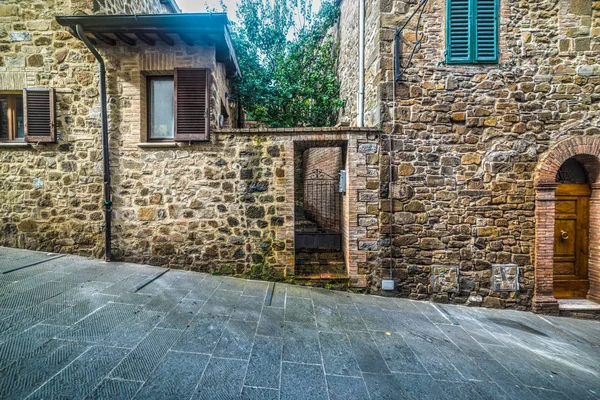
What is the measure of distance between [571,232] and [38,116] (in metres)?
10.2

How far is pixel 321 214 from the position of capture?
724cm

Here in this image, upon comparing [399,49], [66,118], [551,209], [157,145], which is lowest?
[551,209]

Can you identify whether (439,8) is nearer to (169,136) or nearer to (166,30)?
(166,30)

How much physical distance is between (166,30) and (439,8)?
15.4 ft

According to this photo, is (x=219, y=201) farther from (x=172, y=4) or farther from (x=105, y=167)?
(x=172, y=4)

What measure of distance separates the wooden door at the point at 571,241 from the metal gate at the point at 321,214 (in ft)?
13.5

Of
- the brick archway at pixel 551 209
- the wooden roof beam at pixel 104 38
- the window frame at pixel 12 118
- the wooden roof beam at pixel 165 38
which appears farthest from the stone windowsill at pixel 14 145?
the brick archway at pixel 551 209

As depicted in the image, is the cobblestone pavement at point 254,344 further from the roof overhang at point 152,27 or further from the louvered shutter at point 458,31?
the louvered shutter at point 458,31

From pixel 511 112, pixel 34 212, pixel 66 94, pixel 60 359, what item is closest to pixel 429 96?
pixel 511 112

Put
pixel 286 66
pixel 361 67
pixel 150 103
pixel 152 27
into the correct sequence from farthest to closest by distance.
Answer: pixel 286 66, pixel 361 67, pixel 150 103, pixel 152 27

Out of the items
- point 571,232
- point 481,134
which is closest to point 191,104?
point 481,134

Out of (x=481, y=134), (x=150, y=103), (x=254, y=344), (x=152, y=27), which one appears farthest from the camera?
(x=150, y=103)

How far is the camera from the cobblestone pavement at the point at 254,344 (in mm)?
2043

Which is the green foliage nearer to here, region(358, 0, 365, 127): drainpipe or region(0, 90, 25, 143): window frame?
region(358, 0, 365, 127): drainpipe
